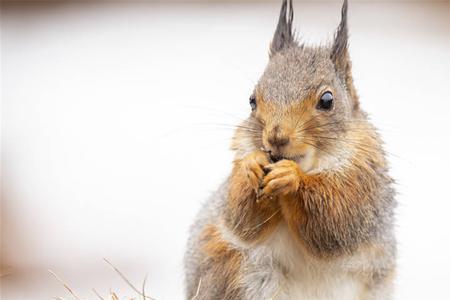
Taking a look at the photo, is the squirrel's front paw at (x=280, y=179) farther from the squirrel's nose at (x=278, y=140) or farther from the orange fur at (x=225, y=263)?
the orange fur at (x=225, y=263)

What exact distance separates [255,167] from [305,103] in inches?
4.5

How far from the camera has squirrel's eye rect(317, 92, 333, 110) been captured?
831 millimetres

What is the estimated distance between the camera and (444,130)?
3.67ft

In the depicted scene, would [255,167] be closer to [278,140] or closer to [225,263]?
[278,140]

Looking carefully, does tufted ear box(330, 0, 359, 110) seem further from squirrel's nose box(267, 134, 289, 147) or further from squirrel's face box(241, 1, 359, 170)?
squirrel's nose box(267, 134, 289, 147)

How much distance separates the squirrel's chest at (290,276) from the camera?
0.87 meters

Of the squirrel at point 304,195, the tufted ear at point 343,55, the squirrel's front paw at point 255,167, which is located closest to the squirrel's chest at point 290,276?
the squirrel at point 304,195

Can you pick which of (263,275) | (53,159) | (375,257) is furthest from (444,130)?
(53,159)

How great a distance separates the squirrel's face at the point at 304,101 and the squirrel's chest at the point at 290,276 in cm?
13

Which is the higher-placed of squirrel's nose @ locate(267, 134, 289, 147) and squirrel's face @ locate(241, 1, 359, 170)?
squirrel's face @ locate(241, 1, 359, 170)

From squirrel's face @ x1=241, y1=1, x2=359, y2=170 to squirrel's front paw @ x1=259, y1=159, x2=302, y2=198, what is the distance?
0.02 metres

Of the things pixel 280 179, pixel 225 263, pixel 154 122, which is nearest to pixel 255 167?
pixel 280 179

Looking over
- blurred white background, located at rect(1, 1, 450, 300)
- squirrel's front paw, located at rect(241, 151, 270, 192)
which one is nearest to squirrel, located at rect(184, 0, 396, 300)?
squirrel's front paw, located at rect(241, 151, 270, 192)

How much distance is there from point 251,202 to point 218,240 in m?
0.11
